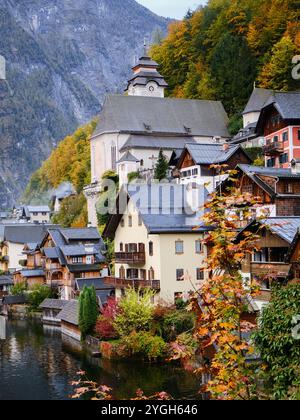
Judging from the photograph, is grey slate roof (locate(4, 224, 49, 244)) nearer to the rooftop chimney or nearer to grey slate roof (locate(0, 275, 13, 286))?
grey slate roof (locate(0, 275, 13, 286))

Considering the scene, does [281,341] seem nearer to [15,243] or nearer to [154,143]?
[154,143]

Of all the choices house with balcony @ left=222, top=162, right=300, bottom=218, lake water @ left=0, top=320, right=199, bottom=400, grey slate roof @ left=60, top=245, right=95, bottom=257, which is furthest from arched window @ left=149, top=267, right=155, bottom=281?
grey slate roof @ left=60, top=245, right=95, bottom=257

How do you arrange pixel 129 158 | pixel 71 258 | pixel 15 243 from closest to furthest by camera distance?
pixel 71 258 < pixel 129 158 < pixel 15 243

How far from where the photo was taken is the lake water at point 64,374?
2631 cm

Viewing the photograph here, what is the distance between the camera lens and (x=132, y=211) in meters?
41.0

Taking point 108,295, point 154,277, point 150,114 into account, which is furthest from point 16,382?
point 150,114

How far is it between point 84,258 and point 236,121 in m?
35.5

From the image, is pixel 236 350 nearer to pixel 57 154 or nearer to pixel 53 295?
pixel 53 295

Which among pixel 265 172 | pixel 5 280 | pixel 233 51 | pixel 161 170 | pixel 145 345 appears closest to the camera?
pixel 145 345

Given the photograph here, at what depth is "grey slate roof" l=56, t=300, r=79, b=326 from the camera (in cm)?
4180

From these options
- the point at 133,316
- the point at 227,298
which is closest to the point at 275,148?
the point at 133,316

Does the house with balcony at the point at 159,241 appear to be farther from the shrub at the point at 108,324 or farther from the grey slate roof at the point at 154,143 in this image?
the grey slate roof at the point at 154,143

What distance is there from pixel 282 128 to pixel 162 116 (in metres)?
36.5

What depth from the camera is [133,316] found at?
1313 inches
